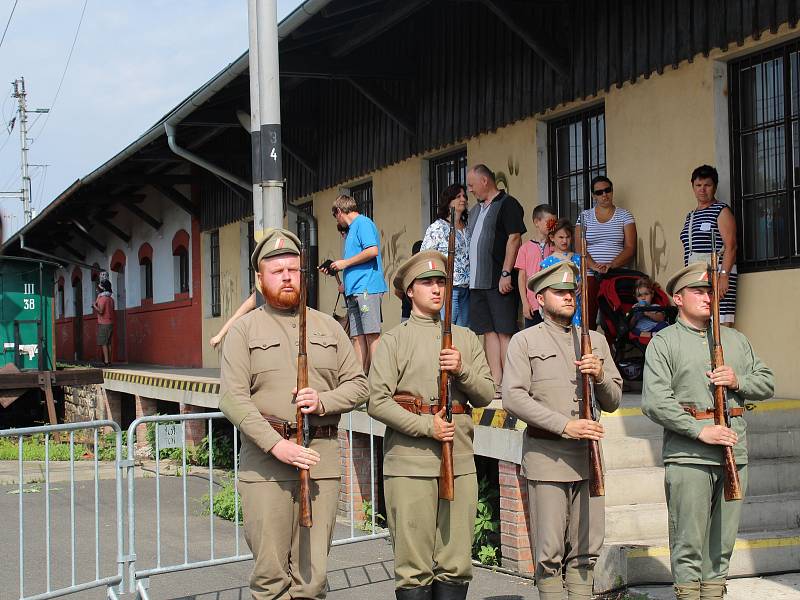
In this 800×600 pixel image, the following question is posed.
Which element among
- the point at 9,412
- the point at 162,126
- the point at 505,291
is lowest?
the point at 9,412

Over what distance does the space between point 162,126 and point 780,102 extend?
9444 mm

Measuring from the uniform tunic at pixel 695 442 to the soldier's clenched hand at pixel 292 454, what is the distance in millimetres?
1760

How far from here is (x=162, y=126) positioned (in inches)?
628

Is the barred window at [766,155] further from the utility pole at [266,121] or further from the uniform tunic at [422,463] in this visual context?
the uniform tunic at [422,463]

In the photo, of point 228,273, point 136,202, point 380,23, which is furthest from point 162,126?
point 136,202

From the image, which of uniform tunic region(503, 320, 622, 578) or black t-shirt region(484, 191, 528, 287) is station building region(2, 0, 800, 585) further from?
black t-shirt region(484, 191, 528, 287)

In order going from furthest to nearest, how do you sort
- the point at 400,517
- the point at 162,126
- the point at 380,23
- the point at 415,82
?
the point at 162,126
the point at 415,82
the point at 380,23
the point at 400,517

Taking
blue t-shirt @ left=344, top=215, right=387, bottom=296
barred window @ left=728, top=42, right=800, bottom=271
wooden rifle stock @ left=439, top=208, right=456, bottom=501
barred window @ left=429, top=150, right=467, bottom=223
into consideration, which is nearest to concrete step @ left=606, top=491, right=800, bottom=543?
wooden rifle stock @ left=439, top=208, right=456, bottom=501

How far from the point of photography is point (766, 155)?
9.11 m

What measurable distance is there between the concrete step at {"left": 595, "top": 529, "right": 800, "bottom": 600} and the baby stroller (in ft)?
8.40

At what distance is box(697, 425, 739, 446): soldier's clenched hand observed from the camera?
17.8ft

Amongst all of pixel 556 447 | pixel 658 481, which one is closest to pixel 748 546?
pixel 658 481

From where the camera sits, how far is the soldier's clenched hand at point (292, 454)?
4957mm

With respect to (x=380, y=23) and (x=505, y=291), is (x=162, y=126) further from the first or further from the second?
(x=505, y=291)
